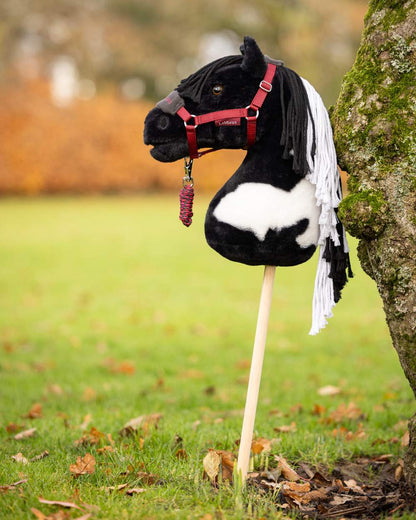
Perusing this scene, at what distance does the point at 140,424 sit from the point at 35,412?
1.16 m

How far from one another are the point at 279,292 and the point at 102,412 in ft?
16.6

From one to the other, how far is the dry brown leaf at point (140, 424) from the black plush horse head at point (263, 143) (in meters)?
1.46

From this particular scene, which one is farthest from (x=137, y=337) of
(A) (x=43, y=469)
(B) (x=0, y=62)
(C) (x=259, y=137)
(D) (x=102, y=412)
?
(B) (x=0, y=62)

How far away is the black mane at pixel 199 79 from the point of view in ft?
8.51

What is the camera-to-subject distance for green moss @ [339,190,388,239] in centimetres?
252

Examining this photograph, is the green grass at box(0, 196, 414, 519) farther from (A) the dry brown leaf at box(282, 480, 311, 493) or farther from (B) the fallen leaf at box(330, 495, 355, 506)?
(B) the fallen leaf at box(330, 495, 355, 506)

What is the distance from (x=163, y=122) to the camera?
2635 mm

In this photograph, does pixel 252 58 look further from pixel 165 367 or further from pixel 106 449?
pixel 165 367

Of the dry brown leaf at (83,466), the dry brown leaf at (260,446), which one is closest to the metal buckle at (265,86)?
the dry brown leaf at (260,446)

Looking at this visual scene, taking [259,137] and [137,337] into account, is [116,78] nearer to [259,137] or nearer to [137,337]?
[137,337]

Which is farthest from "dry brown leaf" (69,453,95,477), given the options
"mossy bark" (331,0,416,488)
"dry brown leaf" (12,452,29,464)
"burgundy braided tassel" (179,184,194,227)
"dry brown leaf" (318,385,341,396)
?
"dry brown leaf" (318,385,341,396)

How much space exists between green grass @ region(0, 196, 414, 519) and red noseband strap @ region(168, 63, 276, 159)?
154 centimetres

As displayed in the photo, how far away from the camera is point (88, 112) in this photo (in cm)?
2122

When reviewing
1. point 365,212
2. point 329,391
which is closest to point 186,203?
point 365,212
